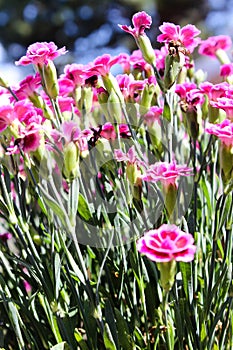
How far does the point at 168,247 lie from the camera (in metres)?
0.43

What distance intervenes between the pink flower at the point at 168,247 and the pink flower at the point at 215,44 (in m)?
0.56

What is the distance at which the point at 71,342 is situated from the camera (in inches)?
22.5

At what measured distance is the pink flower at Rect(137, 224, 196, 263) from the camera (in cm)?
42

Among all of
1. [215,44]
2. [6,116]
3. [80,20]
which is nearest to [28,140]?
[6,116]

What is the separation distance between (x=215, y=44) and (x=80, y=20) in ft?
23.2

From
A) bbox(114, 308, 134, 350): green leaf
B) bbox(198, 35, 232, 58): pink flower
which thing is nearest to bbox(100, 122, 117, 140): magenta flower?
bbox(114, 308, 134, 350): green leaf

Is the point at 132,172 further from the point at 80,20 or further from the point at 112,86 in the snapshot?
the point at 80,20

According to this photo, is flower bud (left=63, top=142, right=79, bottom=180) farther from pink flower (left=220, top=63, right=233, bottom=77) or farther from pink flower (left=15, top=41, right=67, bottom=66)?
pink flower (left=220, top=63, right=233, bottom=77)

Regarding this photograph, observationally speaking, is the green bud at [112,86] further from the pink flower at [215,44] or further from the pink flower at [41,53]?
the pink flower at [215,44]

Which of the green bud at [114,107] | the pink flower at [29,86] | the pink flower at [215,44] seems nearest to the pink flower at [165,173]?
the green bud at [114,107]

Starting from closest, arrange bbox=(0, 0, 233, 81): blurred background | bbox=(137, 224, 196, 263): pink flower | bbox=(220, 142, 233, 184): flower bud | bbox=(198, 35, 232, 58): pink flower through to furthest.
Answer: bbox=(137, 224, 196, 263): pink flower, bbox=(220, 142, 233, 184): flower bud, bbox=(198, 35, 232, 58): pink flower, bbox=(0, 0, 233, 81): blurred background

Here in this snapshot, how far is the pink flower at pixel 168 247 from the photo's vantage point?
42cm

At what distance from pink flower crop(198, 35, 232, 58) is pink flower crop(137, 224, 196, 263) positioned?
56 cm

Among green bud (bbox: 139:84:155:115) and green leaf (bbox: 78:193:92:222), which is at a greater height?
green bud (bbox: 139:84:155:115)
